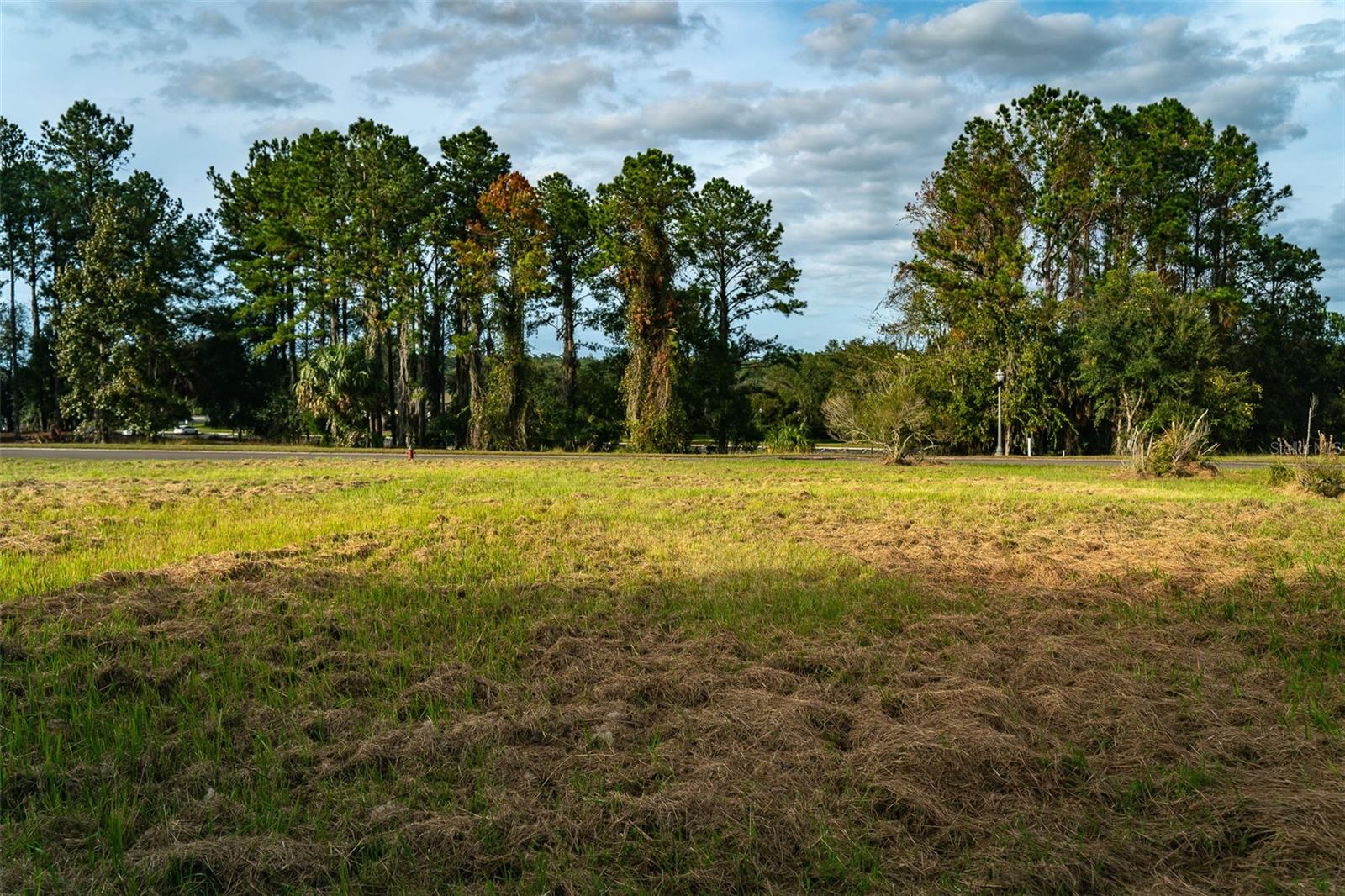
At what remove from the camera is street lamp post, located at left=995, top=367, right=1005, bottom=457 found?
31.3 m

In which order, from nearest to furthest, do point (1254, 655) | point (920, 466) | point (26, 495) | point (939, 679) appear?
1. point (939, 679)
2. point (1254, 655)
3. point (26, 495)
4. point (920, 466)

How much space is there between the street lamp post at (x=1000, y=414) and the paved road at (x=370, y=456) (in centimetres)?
365

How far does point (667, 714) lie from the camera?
4.84 meters

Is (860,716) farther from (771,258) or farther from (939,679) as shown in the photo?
(771,258)

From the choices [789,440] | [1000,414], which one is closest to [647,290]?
[789,440]

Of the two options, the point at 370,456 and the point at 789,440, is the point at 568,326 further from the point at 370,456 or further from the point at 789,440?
the point at 370,456

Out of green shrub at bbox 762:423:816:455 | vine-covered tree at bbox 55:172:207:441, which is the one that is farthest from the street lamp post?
vine-covered tree at bbox 55:172:207:441

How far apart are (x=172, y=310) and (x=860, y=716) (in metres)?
40.8

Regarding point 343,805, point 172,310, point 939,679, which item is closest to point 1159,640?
point 939,679

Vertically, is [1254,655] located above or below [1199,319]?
below

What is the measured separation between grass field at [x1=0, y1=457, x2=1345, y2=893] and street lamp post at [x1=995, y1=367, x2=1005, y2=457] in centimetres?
2171

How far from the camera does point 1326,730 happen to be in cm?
462

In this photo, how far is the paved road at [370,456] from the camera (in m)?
25.1

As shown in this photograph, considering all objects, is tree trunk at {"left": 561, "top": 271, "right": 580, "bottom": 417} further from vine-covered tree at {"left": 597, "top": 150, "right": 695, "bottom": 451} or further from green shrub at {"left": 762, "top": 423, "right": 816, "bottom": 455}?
green shrub at {"left": 762, "top": 423, "right": 816, "bottom": 455}
